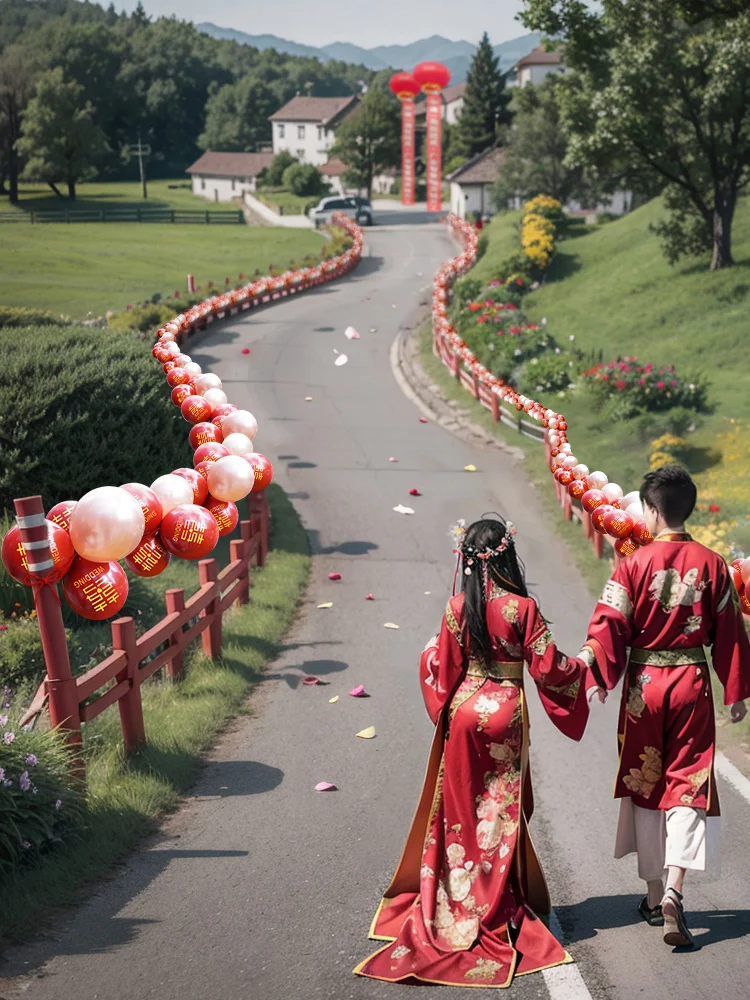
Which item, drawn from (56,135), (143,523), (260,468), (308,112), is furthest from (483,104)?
(143,523)

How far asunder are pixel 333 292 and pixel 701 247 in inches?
548

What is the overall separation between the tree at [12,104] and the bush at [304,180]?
60294 millimetres

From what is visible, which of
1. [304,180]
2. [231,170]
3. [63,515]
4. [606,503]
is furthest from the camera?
[231,170]

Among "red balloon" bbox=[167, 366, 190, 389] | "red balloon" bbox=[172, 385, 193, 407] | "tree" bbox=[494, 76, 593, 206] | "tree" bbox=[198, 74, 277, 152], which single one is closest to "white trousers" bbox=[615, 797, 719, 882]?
"red balloon" bbox=[172, 385, 193, 407]

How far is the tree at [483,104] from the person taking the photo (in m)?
81.9

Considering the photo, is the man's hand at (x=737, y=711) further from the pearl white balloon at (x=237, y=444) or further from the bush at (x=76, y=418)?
the bush at (x=76, y=418)

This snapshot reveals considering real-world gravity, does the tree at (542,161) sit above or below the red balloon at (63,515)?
above

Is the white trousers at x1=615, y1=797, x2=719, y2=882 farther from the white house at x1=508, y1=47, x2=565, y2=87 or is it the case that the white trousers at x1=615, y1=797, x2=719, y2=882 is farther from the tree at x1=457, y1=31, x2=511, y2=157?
the white house at x1=508, y1=47, x2=565, y2=87

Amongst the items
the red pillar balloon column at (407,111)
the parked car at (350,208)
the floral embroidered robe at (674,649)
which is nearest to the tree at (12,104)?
the floral embroidered robe at (674,649)

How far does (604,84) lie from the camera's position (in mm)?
34656

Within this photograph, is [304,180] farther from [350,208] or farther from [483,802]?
[483,802]

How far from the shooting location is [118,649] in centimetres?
793

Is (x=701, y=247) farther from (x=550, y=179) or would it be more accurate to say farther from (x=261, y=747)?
(x=261, y=747)

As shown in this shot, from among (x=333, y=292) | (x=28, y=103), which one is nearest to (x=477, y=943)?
(x=28, y=103)
